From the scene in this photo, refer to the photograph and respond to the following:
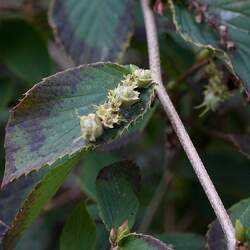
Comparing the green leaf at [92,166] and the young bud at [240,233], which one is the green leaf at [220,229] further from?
the green leaf at [92,166]

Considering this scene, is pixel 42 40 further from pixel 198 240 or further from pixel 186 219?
pixel 198 240

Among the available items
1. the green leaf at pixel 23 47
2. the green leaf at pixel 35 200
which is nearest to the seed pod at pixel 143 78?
the green leaf at pixel 35 200

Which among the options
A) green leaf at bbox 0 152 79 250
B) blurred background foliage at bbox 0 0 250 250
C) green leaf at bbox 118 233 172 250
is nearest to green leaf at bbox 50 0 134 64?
blurred background foliage at bbox 0 0 250 250

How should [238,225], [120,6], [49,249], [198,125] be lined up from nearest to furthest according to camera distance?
[238,225] < [120,6] < [198,125] < [49,249]

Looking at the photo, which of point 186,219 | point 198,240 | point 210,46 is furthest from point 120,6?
point 186,219

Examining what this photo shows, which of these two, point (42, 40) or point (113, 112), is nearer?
point (113, 112)

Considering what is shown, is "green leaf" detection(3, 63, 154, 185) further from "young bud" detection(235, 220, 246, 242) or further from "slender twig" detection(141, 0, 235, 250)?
"young bud" detection(235, 220, 246, 242)
